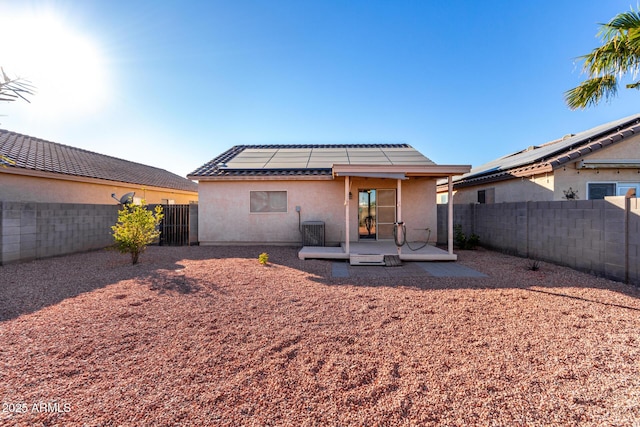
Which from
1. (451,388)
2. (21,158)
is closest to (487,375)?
(451,388)

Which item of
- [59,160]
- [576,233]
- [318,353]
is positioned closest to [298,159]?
[576,233]

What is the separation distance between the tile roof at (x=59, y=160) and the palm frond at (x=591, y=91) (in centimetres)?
1712

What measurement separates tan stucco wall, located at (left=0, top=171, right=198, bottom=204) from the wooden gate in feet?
4.56

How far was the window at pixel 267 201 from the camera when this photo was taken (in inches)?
404

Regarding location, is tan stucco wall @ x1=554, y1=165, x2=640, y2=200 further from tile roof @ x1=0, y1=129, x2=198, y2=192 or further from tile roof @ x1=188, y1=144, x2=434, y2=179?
tile roof @ x1=0, y1=129, x2=198, y2=192

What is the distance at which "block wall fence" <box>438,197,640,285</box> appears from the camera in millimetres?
5293

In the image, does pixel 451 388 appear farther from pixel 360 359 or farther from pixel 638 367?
pixel 638 367

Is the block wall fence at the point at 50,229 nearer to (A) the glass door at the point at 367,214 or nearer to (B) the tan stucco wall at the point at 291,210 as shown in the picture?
(B) the tan stucco wall at the point at 291,210

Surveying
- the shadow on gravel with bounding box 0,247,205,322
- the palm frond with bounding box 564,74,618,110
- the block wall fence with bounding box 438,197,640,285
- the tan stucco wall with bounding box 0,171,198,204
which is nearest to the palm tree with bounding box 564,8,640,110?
the palm frond with bounding box 564,74,618,110

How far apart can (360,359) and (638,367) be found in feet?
9.29

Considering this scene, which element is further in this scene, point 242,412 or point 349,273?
point 349,273

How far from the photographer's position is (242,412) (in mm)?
2061

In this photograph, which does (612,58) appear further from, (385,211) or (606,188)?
(385,211)

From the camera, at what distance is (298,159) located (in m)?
11.7
